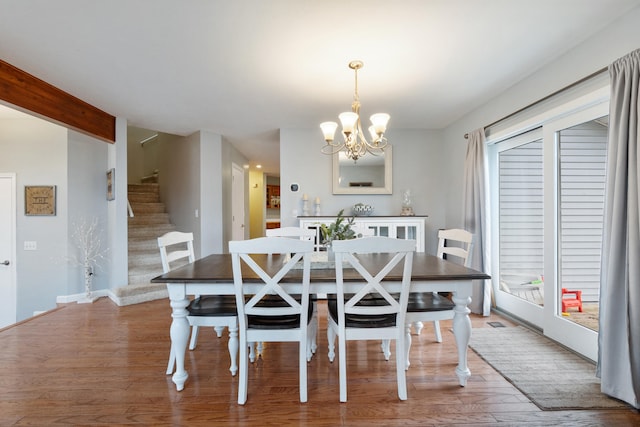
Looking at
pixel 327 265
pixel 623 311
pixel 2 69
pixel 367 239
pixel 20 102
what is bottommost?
pixel 623 311

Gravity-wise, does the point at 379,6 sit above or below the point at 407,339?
above

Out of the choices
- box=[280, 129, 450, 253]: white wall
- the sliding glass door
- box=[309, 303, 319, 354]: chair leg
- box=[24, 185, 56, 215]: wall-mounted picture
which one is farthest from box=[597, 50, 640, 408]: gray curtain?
box=[24, 185, 56, 215]: wall-mounted picture

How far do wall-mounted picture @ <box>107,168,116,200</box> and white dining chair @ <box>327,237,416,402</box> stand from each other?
362 centimetres

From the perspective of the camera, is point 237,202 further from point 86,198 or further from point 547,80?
Answer: point 547,80

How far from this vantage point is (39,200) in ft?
12.6

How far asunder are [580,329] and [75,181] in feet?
18.8

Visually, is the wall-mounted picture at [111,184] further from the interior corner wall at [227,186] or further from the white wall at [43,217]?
the interior corner wall at [227,186]

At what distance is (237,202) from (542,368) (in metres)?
5.30

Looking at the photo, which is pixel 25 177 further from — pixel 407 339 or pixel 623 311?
pixel 623 311

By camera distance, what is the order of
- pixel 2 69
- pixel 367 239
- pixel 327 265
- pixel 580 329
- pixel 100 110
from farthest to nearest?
pixel 100 110, pixel 2 69, pixel 580 329, pixel 327 265, pixel 367 239

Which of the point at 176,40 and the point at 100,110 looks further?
the point at 100,110

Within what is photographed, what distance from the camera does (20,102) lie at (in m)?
2.64

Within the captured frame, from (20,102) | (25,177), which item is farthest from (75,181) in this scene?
(20,102)

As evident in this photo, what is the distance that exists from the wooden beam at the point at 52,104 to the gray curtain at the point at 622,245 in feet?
15.1
